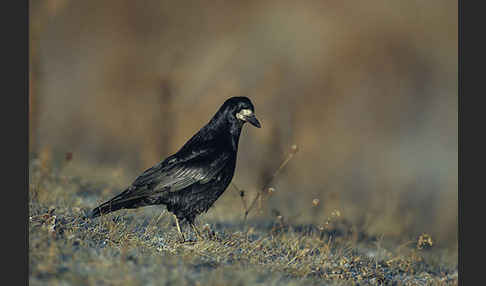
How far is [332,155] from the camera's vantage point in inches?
501

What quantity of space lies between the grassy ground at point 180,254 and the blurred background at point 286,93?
180 centimetres

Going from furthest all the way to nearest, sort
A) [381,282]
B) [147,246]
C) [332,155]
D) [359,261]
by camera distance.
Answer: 1. [332,155]
2. [359,261]
3. [381,282]
4. [147,246]

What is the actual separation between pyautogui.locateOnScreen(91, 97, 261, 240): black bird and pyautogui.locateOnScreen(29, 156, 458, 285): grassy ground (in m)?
0.25

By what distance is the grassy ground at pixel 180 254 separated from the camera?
4.02 metres

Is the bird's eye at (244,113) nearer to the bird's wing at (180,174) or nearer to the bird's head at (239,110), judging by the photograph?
the bird's head at (239,110)

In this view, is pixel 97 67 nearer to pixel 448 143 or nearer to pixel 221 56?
pixel 221 56

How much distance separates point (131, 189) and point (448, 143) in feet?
33.5

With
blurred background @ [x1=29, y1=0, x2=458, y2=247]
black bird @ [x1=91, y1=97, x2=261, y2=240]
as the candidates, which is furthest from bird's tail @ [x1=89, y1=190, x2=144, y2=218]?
blurred background @ [x1=29, y1=0, x2=458, y2=247]

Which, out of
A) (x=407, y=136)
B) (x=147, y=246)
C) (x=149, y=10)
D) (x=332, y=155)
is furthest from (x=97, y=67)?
(x=147, y=246)

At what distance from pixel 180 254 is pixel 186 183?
0.92 m

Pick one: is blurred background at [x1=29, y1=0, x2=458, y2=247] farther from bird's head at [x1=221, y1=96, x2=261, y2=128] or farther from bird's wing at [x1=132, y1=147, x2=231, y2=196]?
bird's wing at [x1=132, y1=147, x2=231, y2=196]

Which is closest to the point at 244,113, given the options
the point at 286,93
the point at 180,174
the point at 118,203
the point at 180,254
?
the point at 180,174

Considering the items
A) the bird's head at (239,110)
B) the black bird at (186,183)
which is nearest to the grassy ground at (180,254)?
the black bird at (186,183)

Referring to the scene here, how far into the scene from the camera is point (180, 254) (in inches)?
188
